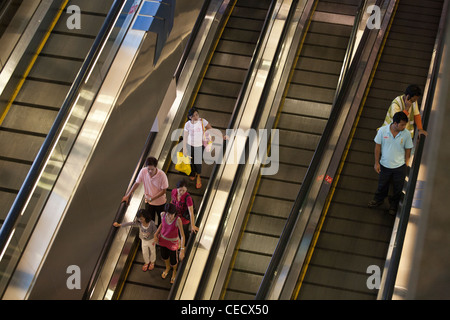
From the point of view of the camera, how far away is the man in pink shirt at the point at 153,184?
704 cm

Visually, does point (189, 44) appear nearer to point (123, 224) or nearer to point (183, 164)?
point (183, 164)

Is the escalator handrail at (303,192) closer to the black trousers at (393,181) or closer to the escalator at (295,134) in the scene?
the black trousers at (393,181)

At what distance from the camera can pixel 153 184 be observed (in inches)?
281

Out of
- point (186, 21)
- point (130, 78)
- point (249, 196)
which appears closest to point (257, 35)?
point (186, 21)

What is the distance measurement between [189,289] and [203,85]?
12.4ft

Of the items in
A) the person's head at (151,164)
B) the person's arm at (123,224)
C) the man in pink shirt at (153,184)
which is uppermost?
the person's head at (151,164)

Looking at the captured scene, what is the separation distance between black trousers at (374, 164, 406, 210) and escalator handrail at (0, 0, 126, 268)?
346 centimetres

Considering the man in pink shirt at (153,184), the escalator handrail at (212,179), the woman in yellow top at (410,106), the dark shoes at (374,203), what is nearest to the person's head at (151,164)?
the man in pink shirt at (153,184)

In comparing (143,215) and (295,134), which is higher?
(295,134)

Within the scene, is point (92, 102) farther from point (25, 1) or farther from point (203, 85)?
point (203, 85)

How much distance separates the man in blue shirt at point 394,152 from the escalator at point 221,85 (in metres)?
2.63

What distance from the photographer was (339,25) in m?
10.9

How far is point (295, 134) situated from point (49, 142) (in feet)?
15.6

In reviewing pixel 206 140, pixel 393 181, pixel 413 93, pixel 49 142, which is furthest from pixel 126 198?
pixel 413 93
